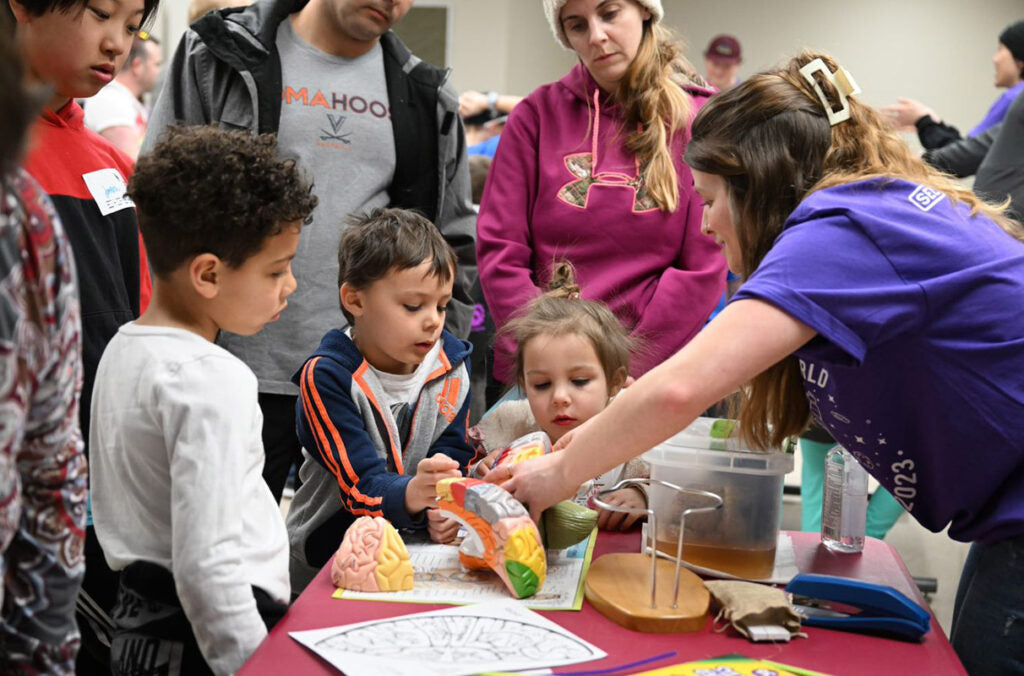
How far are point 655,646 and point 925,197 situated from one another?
2.25 feet

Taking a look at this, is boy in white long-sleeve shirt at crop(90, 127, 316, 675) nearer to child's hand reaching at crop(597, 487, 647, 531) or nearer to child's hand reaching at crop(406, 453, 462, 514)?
child's hand reaching at crop(406, 453, 462, 514)

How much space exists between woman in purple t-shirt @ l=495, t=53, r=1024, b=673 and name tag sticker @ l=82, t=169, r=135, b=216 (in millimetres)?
882

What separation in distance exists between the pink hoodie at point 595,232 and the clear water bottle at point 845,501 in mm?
612

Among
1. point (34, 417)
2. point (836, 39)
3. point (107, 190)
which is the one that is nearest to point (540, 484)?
point (34, 417)

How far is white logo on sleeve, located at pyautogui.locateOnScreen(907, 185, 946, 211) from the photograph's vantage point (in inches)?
52.4

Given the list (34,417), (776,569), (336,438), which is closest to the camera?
(34,417)

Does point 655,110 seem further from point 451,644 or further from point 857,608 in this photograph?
point 451,644

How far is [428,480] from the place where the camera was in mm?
1576

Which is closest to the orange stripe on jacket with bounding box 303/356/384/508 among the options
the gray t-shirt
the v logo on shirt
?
the gray t-shirt

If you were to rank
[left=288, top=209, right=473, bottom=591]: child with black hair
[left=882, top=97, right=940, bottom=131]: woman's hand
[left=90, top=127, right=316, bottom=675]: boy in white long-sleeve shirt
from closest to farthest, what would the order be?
[left=90, top=127, right=316, bottom=675]: boy in white long-sleeve shirt, [left=288, top=209, right=473, bottom=591]: child with black hair, [left=882, top=97, right=940, bottom=131]: woman's hand

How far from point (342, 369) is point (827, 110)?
3.01 ft

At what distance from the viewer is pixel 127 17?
5.59 feet

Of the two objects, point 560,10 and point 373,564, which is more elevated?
point 560,10

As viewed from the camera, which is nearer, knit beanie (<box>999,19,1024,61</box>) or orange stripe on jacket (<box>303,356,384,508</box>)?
orange stripe on jacket (<box>303,356,384,508</box>)
